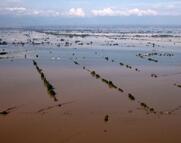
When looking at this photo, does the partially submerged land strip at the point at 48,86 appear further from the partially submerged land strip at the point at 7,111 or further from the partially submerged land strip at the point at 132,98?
the partially submerged land strip at the point at 132,98

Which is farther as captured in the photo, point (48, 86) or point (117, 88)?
point (48, 86)

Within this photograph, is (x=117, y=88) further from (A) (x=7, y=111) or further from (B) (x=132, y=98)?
(A) (x=7, y=111)

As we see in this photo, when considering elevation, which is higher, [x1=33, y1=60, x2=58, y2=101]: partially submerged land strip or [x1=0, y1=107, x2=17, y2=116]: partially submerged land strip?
[x1=0, y1=107, x2=17, y2=116]: partially submerged land strip

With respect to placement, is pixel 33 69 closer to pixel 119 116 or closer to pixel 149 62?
pixel 149 62

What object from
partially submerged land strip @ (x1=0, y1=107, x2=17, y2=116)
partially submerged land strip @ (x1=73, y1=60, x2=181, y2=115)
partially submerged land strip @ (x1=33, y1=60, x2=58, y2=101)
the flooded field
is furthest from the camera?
partially submerged land strip @ (x1=33, y1=60, x2=58, y2=101)

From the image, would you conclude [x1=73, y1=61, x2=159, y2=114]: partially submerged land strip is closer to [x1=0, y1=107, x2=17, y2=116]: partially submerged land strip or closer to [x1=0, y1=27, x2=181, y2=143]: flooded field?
[x1=0, y1=27, x2=181, y2=143]: flooded field

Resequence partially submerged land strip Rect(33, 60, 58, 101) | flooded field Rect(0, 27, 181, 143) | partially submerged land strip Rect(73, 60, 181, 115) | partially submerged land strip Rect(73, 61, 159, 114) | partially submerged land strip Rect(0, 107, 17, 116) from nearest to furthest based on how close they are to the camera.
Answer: flooded field Rect(0, 27, 181, 143), partially submerged land strip Rect(0, 107, 17, 116), partially submerged land strip Rect(73, 60, 181, 115), partially submerged land strip Rect(73, 61, 159, 114), partially submerged land strip Rect(33, 60, 58, 101)

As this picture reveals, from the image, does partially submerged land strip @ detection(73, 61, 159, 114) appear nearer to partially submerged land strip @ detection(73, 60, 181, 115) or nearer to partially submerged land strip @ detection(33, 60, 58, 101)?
partially submerged land strip @ detection(73, 60, 181, 115)

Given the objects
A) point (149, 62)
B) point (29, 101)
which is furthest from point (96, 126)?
point (149, 62)

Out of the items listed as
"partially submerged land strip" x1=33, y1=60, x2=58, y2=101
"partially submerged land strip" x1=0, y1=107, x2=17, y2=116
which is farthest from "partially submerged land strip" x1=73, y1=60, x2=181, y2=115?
"partially submerged land strip" x1=0, y1=107, x2=17, y2=116

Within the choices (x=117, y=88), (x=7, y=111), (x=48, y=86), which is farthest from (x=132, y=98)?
(x=7, y=111)

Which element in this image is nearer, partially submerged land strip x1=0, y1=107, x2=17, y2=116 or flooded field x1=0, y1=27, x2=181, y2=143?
flooded field x1=0, y1=27, x2=181, y2=143
